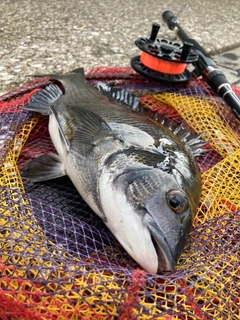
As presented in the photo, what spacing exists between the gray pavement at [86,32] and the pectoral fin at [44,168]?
1565 millimetres

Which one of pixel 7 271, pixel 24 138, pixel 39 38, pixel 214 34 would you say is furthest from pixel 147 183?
pixel 214 34

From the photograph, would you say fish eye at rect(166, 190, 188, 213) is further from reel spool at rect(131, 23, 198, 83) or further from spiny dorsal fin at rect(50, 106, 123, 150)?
reel spool at rect(131, 23, 198, 83)

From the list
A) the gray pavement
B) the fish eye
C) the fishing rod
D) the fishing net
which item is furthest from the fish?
the gray pavement

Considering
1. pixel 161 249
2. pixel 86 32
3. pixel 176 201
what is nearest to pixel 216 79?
pixel 176 201

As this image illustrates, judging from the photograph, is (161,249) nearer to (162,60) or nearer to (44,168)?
(44,168)

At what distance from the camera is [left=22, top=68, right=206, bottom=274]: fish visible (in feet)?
5.15

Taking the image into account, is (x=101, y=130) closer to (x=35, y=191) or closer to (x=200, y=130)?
(x=35, y=191)

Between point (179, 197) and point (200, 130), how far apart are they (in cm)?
117

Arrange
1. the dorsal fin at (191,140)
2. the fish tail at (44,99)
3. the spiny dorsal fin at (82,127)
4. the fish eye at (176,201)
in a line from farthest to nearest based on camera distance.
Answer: the fish tail at (44,99) → the dorsal fin at (191,140) → the spiny dorsal fin at (82,127) → the fish eye at (176,201)

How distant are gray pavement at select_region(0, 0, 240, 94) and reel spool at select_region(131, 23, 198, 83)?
3.92 feet

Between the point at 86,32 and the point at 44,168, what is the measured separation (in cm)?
334

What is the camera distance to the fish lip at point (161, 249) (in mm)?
1508

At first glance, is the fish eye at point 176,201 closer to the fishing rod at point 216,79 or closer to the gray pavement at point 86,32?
the fishing rod at point 216,79

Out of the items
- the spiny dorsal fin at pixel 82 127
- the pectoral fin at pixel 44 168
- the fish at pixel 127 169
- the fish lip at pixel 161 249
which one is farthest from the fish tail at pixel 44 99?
the fish lip at pixel 161 249
